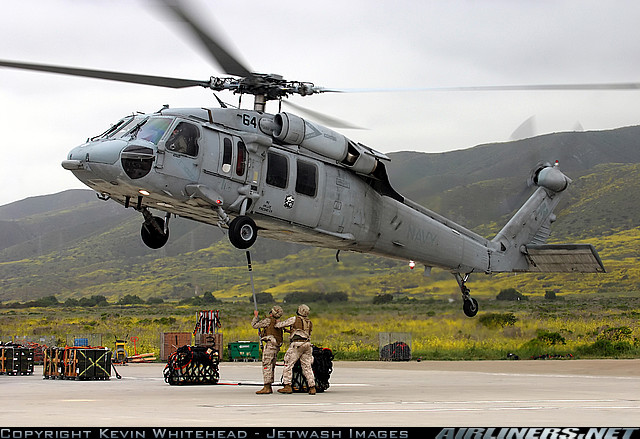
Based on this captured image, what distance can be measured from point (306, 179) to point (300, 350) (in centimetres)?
552

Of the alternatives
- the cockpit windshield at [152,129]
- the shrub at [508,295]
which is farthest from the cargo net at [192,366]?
the shrub at [508,295]

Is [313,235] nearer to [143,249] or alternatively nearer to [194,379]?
[194,379]

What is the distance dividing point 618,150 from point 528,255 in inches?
5015

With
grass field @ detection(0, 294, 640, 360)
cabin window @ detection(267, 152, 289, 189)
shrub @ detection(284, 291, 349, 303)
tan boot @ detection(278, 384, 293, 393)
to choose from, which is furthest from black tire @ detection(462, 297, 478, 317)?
tan boot @ detection(278, 384, 293, 393)

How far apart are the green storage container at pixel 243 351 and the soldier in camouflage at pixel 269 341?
58.6 feet

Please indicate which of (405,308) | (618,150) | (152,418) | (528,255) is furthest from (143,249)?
(152,418)

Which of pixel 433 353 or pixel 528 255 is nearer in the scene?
pixel 528 255

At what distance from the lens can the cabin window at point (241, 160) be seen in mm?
18375

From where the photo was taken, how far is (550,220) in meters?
27.7

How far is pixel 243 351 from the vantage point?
109ft

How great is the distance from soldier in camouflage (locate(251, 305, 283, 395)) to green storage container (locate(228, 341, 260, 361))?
17.8 metres

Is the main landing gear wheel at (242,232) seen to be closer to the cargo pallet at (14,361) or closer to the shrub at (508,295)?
the cargo pallet at (14,361)

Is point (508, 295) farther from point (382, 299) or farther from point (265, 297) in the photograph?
point (265, 297)

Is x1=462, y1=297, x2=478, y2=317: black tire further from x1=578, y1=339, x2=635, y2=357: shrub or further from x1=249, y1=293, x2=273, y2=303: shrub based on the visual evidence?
x1=578, y1=339, x2=635, y2=357: shrub
